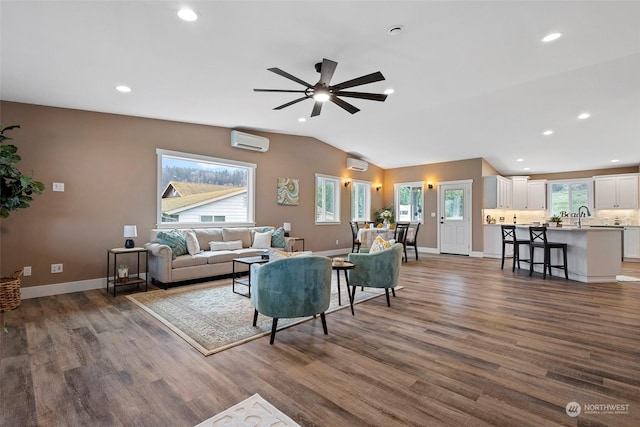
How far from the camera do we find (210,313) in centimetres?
355

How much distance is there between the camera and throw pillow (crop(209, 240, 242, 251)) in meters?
5.58

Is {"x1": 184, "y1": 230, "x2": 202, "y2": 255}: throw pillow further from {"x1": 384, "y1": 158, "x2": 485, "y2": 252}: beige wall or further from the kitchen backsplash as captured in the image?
the kitchen backsplash

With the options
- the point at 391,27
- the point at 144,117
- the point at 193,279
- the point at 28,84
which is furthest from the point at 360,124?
the point at 28,84

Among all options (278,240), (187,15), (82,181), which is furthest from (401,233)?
(82,181)

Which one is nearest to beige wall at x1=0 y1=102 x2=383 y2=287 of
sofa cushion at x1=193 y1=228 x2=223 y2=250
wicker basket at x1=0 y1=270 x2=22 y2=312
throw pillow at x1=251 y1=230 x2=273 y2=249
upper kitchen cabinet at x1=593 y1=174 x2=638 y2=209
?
wicker basket at x1=0 y1=270 x2=22 y2=312

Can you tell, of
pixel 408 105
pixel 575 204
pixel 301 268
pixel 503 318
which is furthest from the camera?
pixel 575 204

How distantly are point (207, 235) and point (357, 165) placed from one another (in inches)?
203

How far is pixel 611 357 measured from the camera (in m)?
2.50

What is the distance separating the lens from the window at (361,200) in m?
9.77

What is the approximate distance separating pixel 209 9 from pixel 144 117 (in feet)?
10.8

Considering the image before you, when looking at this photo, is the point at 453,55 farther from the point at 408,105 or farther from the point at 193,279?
the point at 193,279

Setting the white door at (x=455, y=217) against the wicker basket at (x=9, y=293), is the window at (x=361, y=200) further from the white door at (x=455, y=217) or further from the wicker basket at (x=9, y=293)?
the wicker basket at (x=9, y=293)

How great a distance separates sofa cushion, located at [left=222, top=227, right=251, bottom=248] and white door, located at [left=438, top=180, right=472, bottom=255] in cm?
596

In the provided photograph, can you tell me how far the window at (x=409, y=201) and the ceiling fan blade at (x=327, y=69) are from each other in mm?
7068
